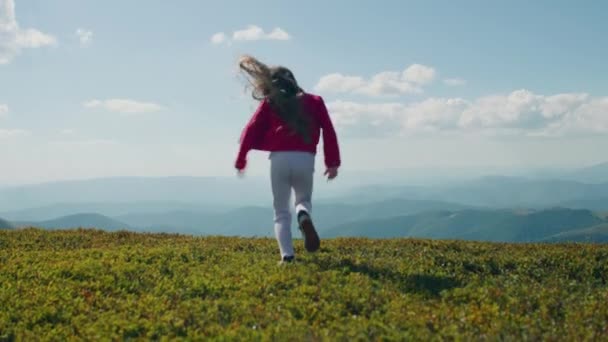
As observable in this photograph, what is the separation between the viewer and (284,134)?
9586 mm

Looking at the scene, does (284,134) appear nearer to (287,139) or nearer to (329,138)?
(287,139)

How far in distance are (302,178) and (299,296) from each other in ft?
8.43

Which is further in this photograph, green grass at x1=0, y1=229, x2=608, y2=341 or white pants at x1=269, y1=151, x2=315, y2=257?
white pants at x1=269, y1=151, x2=315, y2=257

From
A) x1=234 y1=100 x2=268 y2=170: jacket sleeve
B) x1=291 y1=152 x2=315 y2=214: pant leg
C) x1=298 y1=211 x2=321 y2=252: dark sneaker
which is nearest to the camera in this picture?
x1=298 y1=211 x2=321 y2=252: dark sneaker

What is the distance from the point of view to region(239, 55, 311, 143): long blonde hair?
9602 mm

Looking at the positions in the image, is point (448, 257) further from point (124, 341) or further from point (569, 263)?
point (124, 341)

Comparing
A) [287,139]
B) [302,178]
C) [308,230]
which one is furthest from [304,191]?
[287,139]

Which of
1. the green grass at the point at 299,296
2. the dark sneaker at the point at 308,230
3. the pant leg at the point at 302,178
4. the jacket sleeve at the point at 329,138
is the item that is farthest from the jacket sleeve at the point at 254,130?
the green grass at the point at 299,296

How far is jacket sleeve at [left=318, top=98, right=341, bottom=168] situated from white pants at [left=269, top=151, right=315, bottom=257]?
0.43 m

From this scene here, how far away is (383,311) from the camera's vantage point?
709 cm

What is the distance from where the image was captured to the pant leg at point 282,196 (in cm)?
958

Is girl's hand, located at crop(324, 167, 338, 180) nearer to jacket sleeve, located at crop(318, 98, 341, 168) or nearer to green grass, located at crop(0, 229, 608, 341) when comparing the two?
jacket sleeve, located at crop(318, 98, 341, 168)

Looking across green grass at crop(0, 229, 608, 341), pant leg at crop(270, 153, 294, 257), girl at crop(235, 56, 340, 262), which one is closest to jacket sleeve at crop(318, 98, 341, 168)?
girl at crop(235, 56, 340, 262)

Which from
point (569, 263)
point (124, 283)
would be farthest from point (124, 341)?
point (569, 263)
